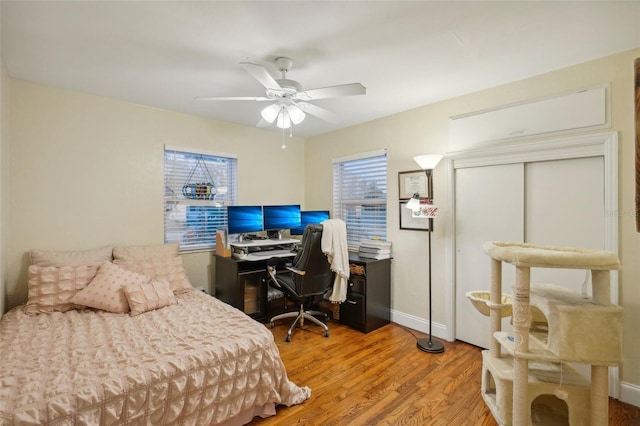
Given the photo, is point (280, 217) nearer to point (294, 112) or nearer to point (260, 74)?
point (294, 112)

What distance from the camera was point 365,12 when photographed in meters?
1.66

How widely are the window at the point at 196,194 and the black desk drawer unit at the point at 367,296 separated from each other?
6.10 ft

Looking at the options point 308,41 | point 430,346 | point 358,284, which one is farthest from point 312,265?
point 308,41

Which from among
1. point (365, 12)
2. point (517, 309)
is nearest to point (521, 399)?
point (517, 309)

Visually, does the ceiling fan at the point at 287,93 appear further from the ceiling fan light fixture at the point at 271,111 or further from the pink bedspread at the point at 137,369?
the pink bedspread at the point at 137,369

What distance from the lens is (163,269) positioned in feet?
9.51

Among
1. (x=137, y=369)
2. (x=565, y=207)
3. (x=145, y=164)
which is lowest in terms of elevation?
(x=137, y=369)

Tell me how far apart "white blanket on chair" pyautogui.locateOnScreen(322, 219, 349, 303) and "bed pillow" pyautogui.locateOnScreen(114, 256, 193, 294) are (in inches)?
59.2

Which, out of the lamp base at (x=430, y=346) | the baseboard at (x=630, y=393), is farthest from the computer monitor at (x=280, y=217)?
the baseboard at (x=630, y=393)

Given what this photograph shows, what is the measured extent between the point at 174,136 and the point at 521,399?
3886 millimetres

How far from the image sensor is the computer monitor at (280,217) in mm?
3765

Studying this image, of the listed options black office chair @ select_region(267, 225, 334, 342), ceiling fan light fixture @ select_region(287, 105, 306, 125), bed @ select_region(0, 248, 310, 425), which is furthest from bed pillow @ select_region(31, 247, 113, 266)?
ceiling fan light fixture @ select_region(287, 105, 306, 125)

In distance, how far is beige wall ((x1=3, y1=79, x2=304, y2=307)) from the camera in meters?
2.58

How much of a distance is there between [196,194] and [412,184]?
8.59ft
